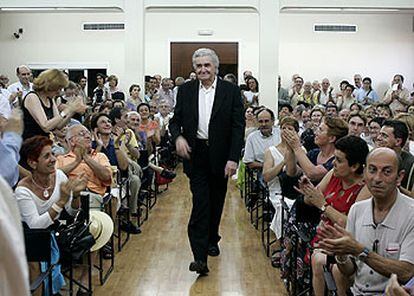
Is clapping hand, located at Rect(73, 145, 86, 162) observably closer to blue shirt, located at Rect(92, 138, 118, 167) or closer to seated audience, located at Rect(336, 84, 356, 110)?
blue shirt, located at Rect(92, 138, 118, 167)

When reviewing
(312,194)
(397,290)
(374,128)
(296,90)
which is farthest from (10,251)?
(296,90)

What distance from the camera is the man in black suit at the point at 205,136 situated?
181 inches

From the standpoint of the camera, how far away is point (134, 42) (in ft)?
35.8

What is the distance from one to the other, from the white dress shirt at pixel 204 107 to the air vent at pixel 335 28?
10280 mm

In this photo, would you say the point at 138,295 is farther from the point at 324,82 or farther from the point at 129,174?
the point at 324,82

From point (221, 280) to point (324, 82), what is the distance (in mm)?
9223

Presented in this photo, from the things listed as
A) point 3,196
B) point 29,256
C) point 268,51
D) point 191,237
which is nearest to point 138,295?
point 191,237

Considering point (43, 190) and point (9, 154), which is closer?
point (9, 154)

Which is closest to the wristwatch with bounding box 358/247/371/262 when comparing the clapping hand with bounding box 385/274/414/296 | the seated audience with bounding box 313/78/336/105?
the clapping hand with bounding box 385/274/414/296

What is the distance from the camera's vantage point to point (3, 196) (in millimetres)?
1134

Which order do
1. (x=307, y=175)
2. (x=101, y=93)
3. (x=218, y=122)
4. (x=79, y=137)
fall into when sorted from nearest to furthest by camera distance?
(x=307, y=175) → (x=218, y=122) → (x=79, y=137) → (x=101, y=93)

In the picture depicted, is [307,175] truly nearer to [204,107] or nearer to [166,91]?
[204,107]

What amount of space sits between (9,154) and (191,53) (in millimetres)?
12060

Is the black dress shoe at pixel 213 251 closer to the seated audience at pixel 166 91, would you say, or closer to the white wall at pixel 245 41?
the seated audience at pixel 166 91
